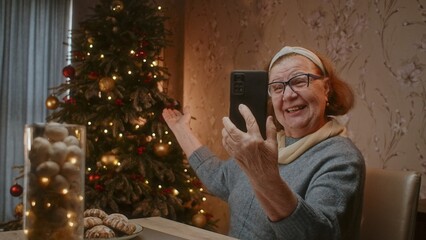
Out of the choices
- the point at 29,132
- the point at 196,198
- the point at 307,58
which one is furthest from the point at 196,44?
the point at 29,132

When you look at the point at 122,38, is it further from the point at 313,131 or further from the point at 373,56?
the point at 313,131

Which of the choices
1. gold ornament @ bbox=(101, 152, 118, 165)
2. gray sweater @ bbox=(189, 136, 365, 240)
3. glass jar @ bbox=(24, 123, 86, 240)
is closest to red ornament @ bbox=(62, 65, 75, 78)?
gold ornament @ bbox=(101, 152, 118, 165)

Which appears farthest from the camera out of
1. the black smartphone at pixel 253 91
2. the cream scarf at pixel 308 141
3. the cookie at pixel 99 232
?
the cream scarf at pixel 308 141

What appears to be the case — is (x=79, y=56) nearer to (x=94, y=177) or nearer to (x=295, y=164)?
(x=94, y=177)

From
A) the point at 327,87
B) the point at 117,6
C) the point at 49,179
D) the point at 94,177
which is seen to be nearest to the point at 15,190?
the point at 94,177

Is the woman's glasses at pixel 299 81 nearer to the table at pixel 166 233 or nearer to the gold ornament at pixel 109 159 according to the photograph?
the table at pixel 166 233

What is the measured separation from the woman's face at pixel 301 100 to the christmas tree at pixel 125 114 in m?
1.20

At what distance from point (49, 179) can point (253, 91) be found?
0.75 metres

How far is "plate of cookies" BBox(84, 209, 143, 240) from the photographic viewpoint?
1.12 m

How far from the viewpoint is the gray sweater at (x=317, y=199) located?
1213 mm

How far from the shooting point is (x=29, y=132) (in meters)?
0.77

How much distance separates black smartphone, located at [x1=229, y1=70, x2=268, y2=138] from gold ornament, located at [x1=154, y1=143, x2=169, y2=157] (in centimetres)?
141

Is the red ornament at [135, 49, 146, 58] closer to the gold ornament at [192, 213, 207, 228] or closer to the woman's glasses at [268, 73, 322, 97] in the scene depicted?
the gold ornament at [192, 213, 207, 228]

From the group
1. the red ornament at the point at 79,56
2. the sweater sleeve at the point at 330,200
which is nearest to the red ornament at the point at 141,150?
the red ornament at the point at 79,56
